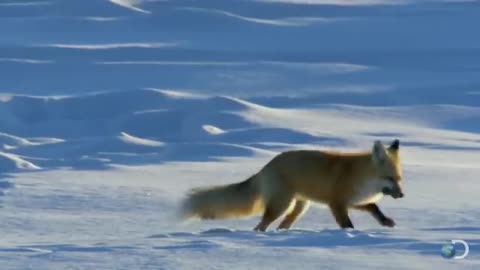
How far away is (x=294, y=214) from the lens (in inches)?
326

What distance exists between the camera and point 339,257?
A: 246 inches

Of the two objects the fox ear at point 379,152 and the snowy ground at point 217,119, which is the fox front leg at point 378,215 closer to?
the snowy ground at point 217,119

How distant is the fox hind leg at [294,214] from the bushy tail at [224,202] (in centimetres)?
16

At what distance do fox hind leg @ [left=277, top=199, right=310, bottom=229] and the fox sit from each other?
0.14 m

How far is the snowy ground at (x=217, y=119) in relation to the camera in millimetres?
6684

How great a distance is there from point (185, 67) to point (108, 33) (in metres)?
3.87

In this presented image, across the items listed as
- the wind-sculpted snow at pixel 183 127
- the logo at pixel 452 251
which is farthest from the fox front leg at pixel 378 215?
the wind-sculpted snow at pixel 183 127

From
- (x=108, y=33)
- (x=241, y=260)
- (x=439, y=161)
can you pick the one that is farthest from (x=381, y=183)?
(x=108, y=33)

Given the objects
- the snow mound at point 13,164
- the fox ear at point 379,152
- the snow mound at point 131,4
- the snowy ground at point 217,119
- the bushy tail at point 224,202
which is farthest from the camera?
the snow mound at point 131,4

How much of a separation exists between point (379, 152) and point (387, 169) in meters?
0.11

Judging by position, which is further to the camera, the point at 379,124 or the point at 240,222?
the point at 379,124

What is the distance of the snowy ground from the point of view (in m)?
6.68

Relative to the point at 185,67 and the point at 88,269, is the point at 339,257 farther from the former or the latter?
the point at 185,67

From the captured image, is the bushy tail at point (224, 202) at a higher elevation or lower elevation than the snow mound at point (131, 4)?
lower
